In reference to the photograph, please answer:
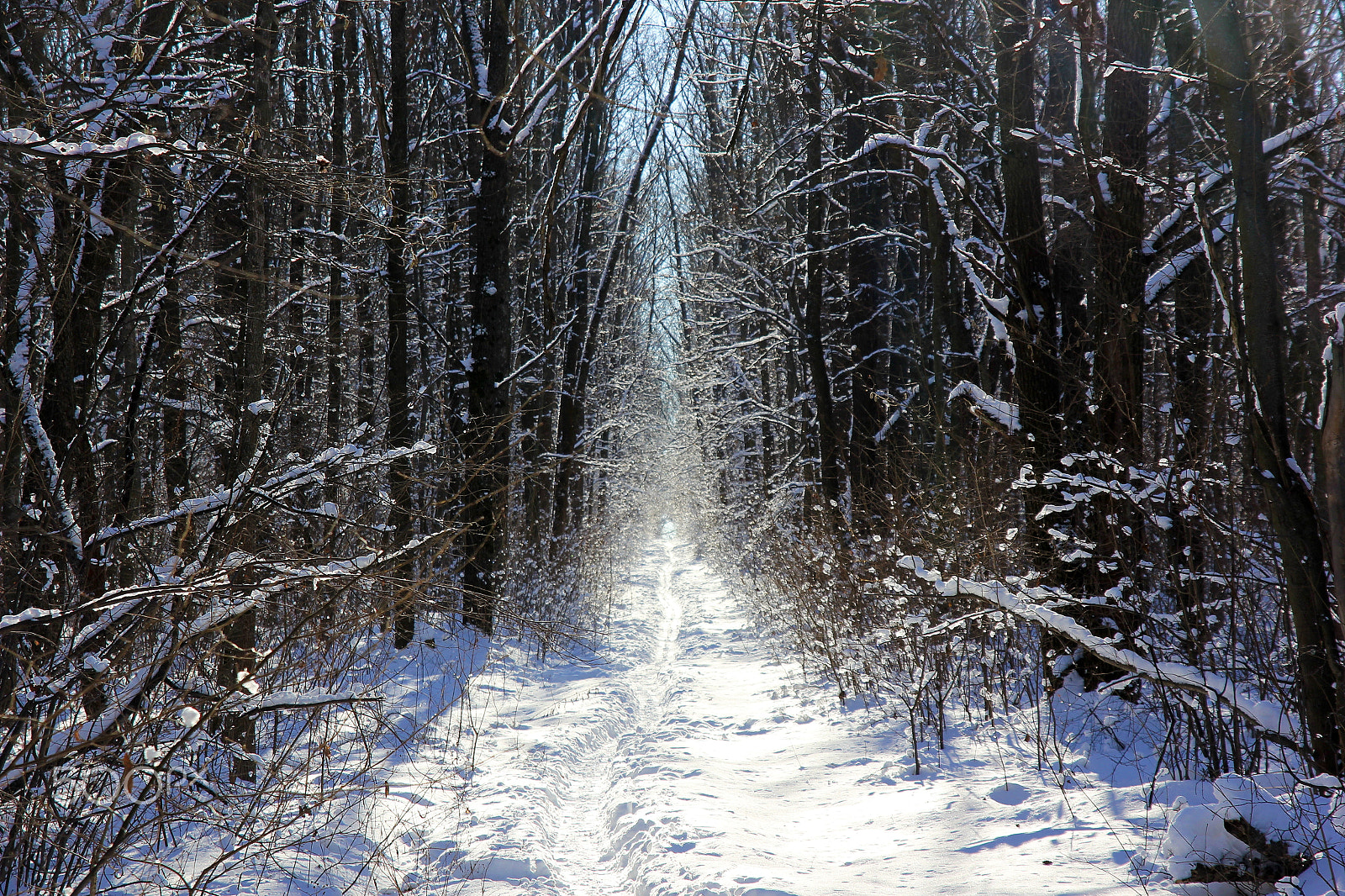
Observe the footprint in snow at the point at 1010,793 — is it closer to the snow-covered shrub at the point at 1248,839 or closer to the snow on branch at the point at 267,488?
the snow-covered shrub at the point at 1248,839

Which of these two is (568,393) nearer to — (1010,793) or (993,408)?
(993,408)

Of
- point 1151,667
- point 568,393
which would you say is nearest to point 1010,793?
point 1151,667

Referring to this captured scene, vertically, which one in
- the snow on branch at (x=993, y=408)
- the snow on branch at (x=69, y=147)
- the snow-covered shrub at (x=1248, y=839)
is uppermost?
the snow on branch at (x=69, y=147)

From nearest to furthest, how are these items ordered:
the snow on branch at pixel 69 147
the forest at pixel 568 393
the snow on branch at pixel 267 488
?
the snow on branch at pixel 69 147 → the forest at pixel 568 393 → the snow on branch at pixel 267 488

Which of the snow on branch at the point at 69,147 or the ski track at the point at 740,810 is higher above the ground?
the snow on branch at the point at 69,147

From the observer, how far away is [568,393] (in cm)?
1291

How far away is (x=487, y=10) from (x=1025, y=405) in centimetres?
777

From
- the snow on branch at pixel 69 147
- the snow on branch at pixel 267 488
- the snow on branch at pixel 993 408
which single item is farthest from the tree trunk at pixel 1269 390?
the snow on branch at pixel 69 147

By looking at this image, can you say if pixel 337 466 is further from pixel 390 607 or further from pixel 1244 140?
pixel 1244 140

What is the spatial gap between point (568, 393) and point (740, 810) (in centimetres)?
890

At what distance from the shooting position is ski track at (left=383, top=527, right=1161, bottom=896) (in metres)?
3.71

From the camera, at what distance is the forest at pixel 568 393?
3.03 meters

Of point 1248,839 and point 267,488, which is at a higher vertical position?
point 267,488

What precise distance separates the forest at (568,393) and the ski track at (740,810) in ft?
1.76
